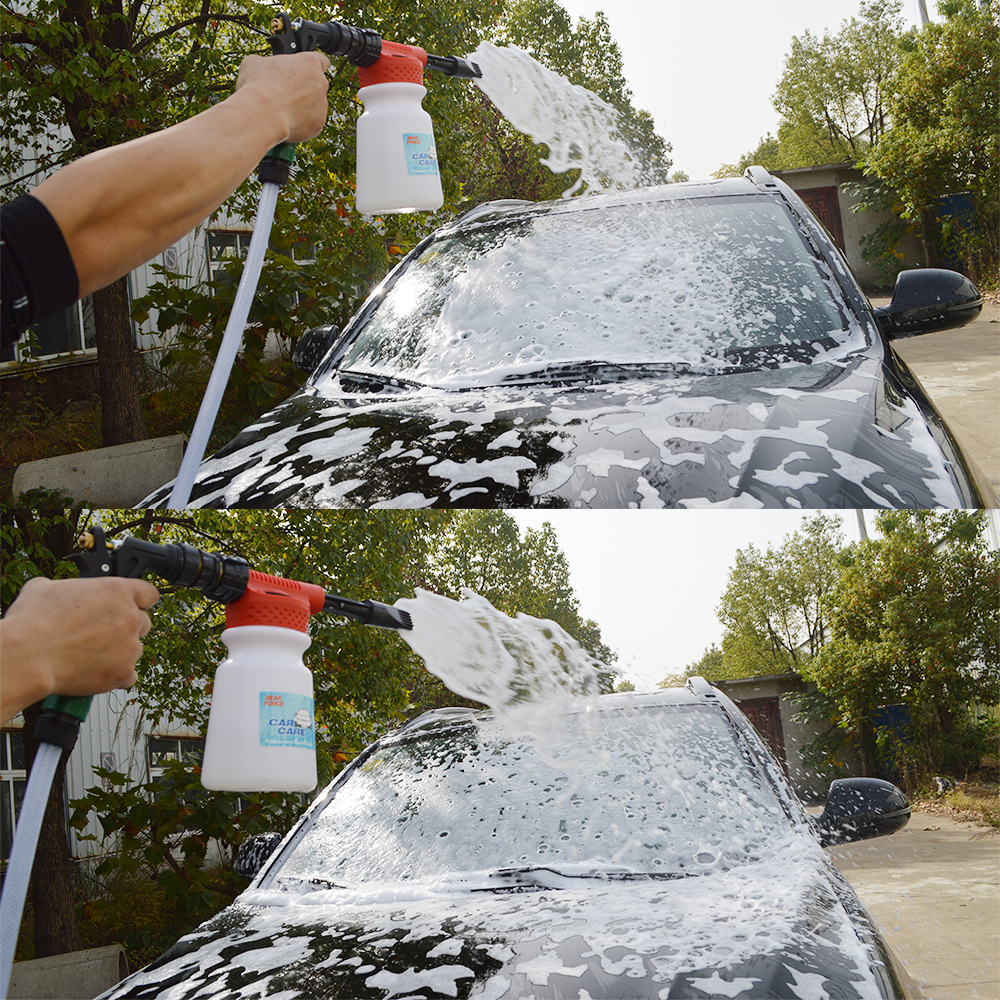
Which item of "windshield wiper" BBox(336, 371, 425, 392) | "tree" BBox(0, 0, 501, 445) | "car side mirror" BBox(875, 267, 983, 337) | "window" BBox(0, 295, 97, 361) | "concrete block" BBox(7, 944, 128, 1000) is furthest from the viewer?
"window" BBox(0, 295, 97, 361)

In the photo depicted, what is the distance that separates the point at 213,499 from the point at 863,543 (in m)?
7.25

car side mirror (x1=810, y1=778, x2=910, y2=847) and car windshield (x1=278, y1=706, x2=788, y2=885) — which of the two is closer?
car windshield (x1=278, y1=706, x2=788, y2=885)

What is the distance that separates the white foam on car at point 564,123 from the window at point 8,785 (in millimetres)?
4875

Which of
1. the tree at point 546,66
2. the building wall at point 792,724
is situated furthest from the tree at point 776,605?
the tree at point 546,66

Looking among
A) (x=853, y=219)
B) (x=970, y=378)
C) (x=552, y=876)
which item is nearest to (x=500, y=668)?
(x=552, y=876)

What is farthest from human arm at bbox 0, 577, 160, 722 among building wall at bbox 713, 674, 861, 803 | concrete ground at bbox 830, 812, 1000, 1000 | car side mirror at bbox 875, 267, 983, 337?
building wall at bbox 713, 674, 861, 803

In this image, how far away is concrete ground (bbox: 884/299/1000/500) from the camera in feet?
17.1

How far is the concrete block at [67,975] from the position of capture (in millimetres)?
3576

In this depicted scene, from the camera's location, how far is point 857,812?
5.95 feet

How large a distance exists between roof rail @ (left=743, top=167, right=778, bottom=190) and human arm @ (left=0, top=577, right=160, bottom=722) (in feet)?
6.53

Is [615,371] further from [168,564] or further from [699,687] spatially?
[168,564]

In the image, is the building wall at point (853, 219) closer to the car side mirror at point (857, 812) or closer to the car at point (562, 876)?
the car side mirror at point (857, 812)

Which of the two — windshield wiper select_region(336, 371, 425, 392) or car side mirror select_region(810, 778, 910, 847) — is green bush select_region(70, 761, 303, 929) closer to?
windshield wiper select_region(336, 371, 425, 392)

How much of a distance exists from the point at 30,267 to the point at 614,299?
1.28 meters
